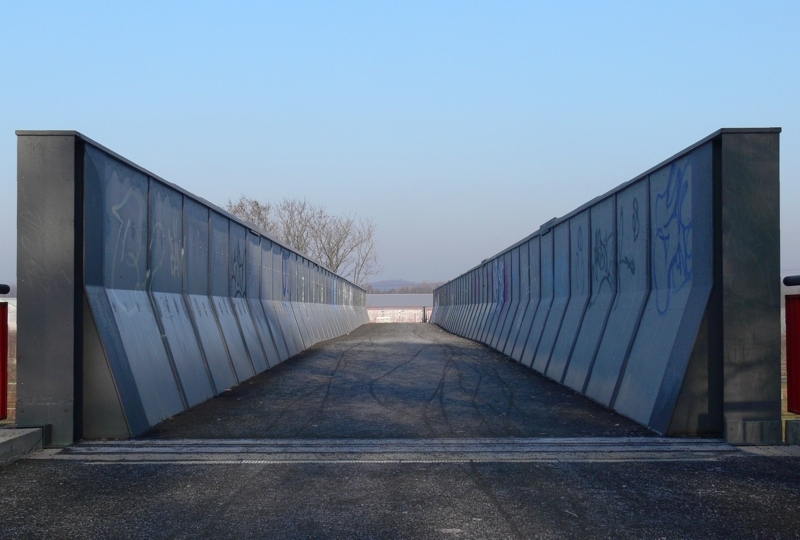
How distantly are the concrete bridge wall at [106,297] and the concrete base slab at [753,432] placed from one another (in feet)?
19.6

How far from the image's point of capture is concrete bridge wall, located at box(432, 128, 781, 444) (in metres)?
6.83

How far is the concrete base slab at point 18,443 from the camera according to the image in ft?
19.1

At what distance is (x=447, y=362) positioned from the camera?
16.0m

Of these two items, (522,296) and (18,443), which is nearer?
(18,443)

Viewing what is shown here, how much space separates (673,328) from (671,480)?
272 cm

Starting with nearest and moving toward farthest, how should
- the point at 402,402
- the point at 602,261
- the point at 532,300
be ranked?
the point at 402,402, the point at 602,261, the point at 532,300

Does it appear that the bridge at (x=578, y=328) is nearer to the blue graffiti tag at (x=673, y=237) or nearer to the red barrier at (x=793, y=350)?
the blue graffiti tag at (x=673, y=237)

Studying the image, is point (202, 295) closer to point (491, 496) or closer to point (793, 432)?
point (491, 496)

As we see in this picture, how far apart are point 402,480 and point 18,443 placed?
3455mm

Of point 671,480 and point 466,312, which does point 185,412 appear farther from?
point 466,312

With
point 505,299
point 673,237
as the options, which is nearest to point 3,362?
point 673,237

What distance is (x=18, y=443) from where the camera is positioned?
235 inches

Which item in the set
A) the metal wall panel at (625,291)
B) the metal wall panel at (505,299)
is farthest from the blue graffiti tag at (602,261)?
the metal wall panel at (505,299)

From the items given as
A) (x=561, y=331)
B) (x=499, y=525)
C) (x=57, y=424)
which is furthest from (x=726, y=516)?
(x=561, y=331)
